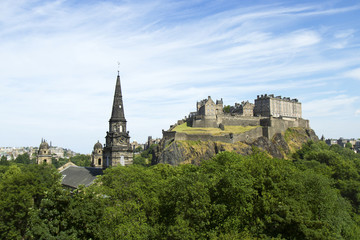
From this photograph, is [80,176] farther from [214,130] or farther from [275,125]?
[275,125]

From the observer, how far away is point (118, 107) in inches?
1817

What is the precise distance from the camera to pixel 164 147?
74000 millimetres

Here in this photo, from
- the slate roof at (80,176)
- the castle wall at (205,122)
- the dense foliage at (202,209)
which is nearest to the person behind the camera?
the dense foliage at (202,209)

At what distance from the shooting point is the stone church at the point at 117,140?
43562 mm

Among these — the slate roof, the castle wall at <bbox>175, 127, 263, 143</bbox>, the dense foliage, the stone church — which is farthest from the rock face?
the dense foliage

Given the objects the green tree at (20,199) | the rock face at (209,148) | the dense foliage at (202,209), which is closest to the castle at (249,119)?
the rock face at (209,148)

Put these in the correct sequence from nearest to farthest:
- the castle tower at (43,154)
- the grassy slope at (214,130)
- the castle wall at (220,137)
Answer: the castle tower at (43,154)
the castle wall at (220,137)
the grassy slope at (214,130)

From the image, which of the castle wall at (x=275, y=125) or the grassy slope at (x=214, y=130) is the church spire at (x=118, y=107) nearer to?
the grassy slope at (x=214, y=130)

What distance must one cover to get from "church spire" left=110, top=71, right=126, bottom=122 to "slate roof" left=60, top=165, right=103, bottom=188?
8.57 meters

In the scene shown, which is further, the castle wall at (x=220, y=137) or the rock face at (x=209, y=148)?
the castle wall at (x=220, y=137)

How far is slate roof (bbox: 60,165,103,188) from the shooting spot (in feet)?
148

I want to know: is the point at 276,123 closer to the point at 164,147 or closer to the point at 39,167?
the point at 164,147

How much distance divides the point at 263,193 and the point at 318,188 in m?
8.08

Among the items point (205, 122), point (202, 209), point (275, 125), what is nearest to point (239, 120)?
point (275, 125)
